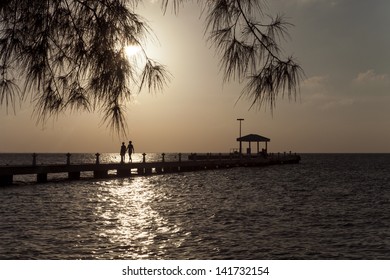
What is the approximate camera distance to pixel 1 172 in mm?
29125

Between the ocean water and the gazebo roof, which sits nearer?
the ocean water

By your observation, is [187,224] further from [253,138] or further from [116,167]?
[253,138]

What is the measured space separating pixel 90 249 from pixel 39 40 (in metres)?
10.2

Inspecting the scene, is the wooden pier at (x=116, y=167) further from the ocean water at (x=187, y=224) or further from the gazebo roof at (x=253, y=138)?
the gazebo roof at (x=253, y=138)

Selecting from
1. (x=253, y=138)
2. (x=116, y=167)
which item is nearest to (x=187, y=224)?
(x=116, y=167)

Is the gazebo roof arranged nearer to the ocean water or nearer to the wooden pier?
the wooden pier

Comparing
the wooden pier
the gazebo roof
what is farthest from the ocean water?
the gazebo roof

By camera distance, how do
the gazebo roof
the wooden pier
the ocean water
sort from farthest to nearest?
the gazebo roof → the wooden pier → the ocean water

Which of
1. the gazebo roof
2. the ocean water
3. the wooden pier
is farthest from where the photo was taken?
the gazebo roof

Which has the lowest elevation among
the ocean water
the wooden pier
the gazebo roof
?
the ocean water

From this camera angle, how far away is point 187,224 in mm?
17969

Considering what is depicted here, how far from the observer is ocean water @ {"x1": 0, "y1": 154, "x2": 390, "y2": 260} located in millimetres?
13430

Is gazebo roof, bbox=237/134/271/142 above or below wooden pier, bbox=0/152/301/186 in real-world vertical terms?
above
